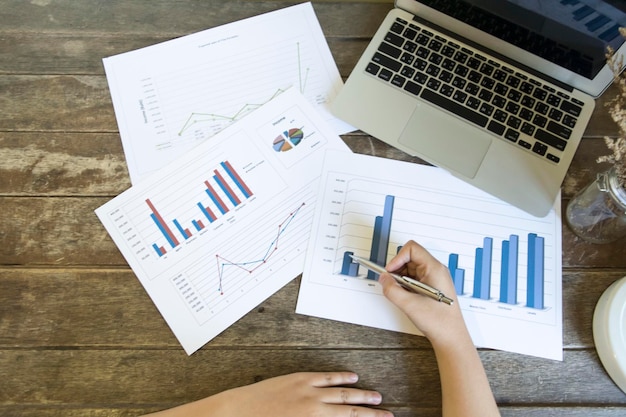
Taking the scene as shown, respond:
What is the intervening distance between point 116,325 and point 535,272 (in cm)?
60

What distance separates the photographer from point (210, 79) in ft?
2.65

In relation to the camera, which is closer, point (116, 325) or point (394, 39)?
point (116, 325)

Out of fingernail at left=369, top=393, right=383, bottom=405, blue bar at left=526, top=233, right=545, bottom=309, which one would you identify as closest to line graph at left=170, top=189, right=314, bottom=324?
fingernail at left=369, top=393, right=383, bottom=405

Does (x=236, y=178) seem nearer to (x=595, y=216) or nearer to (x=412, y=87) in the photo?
(x=412, y=87)

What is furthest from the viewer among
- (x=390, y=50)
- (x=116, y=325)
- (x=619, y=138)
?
(x=390, y=50)

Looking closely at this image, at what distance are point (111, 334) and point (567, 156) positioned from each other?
71cm

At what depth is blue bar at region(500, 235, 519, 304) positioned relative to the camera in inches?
27.7

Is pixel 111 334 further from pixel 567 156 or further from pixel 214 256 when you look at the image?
pixel 567 156

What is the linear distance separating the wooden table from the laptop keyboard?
7cm

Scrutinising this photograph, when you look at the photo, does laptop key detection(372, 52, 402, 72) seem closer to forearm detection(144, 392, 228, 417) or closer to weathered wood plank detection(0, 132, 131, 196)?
weathered wood plank detection(0, 132, 131, 196)

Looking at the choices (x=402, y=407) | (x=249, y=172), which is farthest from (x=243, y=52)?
(x=402, y=407)

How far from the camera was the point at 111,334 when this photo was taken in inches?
26.9

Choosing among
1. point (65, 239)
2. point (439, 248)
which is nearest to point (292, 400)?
point (439, 248)

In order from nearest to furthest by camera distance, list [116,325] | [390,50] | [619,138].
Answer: [619,138]
[116,325]
[390,50]
